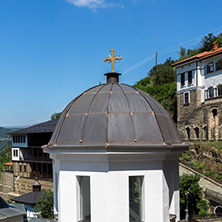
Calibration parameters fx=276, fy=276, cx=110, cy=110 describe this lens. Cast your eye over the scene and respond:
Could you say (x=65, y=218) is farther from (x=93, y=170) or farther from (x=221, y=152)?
(x=221, y=152)

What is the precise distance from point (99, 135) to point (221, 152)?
80.2ft

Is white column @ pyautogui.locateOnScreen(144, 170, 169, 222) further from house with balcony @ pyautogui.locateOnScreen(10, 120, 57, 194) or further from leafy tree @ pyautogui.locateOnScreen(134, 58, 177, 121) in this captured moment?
leafy tree @ pyautogui.locateOnScreen(134, 58, 177, 121)

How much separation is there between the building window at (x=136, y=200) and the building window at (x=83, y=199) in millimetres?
1035

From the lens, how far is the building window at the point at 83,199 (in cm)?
644

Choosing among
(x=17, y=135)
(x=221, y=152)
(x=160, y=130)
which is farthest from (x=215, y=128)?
(x=160, y=130)

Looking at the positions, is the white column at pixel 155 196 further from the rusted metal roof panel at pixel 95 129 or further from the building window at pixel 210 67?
the building window at pixel 210 67

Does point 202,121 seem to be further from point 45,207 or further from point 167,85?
point 45,207

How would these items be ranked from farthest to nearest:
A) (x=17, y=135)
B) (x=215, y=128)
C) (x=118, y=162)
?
(x=17, y=135)
(x=215, y=128)
(x=118, y=162)

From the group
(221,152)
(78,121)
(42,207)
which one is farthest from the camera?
(221,152)

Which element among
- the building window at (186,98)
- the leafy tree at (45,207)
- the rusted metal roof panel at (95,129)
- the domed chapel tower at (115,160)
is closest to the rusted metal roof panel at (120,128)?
the domed chapel tower at (115,160)

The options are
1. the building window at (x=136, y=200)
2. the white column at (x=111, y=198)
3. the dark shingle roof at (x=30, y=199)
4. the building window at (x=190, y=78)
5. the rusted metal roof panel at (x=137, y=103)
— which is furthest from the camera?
the building window at (x=190, y=78)

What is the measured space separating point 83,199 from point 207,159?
25064 millimetres

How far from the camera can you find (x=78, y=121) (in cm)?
659

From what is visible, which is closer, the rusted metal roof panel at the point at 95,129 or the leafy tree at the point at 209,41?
the rusted metal roof panel at the point at 95,129
